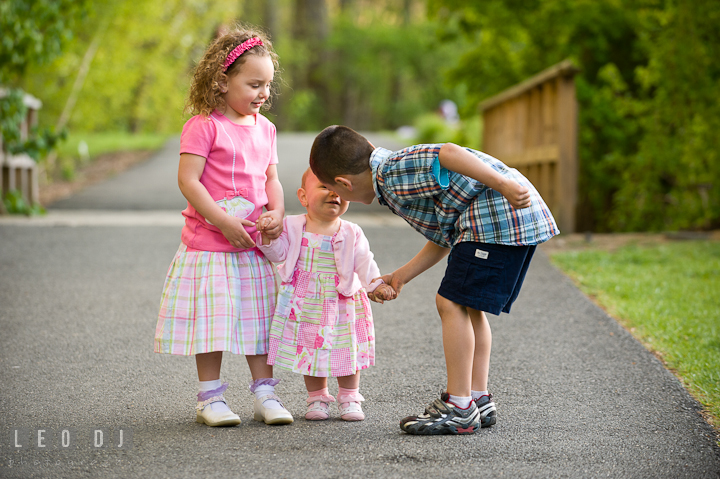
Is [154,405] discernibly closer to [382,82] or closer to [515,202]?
[515,202]

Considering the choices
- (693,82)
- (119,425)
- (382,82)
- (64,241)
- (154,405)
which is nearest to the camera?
(119,425)

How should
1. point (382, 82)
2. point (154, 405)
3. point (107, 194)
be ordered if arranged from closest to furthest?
1. point (154, 405)
2. point (107, 194)
3. point (382, 82)

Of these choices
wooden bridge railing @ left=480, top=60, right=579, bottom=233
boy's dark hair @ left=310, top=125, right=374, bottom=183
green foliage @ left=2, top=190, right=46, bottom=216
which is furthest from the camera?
green foliage @ left=2, top=190, right=46, bottom=216

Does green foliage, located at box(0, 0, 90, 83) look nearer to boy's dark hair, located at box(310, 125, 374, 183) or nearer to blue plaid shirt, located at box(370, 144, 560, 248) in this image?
boy's dark hair, located at box(310, 125, 374, 183)

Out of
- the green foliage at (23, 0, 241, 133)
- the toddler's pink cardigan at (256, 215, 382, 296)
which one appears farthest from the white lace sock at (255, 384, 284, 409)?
the green foliage at (23, 0, 241, 133)

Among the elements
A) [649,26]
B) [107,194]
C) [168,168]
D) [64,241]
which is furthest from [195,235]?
[168,168]

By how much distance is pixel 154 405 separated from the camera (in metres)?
3.14

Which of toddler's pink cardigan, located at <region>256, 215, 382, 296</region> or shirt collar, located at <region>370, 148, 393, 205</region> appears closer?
shirt collar, located at <region>370, 148, 393, 205</region>

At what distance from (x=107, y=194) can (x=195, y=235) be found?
9047mm

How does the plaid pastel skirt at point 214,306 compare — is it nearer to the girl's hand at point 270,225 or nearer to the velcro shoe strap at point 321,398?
the girl's hand at point 270,225

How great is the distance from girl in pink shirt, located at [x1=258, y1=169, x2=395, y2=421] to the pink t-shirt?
0.16 metres

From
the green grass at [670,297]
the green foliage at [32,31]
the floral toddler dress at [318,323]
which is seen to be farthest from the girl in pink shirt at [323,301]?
the green foliage at [32,31]

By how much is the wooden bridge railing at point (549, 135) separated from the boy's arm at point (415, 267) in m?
5.10

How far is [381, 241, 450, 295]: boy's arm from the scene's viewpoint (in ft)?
9.55
